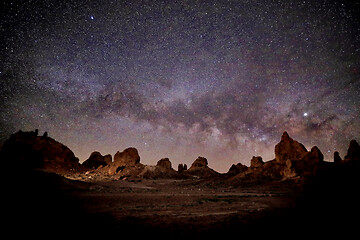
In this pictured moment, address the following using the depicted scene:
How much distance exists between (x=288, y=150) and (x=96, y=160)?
4084 inches

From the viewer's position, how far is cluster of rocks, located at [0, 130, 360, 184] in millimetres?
55281

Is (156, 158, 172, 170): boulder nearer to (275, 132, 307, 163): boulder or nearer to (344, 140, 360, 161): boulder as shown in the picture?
(275, 132, 307, 163): boulder

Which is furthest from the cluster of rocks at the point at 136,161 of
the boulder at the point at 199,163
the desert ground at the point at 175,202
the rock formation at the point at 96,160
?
the boulder at the point at 199,163

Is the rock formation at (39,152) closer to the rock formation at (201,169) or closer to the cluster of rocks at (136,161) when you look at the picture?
the cluster of rocks at (136,161)

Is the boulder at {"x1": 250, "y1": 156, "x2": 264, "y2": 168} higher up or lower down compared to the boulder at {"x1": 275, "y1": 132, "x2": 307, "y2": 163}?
lower down

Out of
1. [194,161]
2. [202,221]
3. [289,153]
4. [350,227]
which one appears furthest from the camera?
[194,161]

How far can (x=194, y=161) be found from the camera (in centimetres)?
12912

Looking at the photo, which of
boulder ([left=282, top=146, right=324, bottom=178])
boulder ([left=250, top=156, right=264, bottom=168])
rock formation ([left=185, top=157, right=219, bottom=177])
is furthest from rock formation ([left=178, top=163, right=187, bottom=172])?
boulder ([left=282, top=146, right=324, bottom=178])

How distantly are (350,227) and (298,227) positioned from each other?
8.38 feet

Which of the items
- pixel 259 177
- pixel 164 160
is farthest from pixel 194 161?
Result: pixel 259 177

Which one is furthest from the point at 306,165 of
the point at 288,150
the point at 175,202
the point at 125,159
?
the point at 125,159

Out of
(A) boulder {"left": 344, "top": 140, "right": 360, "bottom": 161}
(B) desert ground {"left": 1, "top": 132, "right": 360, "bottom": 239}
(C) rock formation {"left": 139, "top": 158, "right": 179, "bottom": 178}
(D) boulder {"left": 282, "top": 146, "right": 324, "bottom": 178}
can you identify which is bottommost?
(C) rock formation {"left": 139, "top": 158, "right": 179, "bottom": 178}

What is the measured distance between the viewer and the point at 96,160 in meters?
107

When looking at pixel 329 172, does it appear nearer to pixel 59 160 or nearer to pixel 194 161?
pixel 194 161
